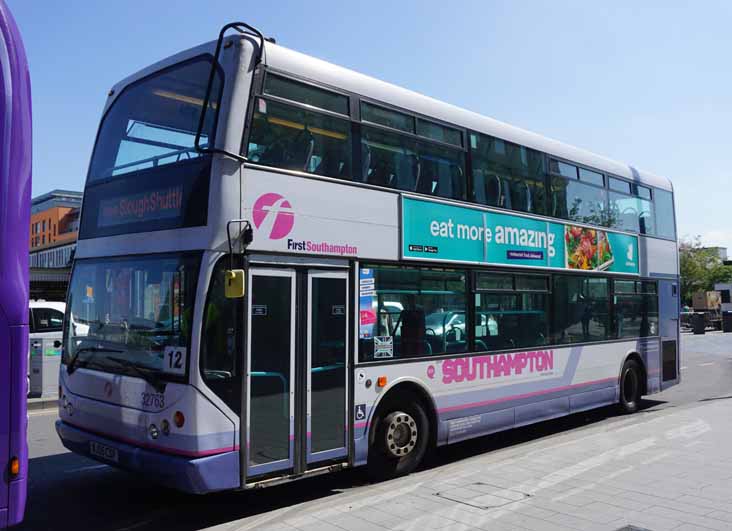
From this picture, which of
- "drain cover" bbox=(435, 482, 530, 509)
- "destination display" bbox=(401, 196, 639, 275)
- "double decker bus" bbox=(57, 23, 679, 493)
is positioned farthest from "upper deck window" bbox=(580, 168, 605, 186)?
"drain cover" bbox=(435, 482, 530, 509)

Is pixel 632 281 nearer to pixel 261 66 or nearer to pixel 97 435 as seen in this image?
pixel 261 66

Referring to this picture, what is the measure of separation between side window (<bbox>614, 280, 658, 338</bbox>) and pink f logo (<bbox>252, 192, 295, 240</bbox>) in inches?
292

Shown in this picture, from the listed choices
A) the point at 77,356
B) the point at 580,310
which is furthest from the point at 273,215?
the point at 580,310

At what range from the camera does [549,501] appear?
624 centimetres

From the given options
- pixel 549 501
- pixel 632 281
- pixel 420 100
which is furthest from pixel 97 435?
pixel 632 281

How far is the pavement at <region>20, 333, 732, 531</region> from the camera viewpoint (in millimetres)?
5758

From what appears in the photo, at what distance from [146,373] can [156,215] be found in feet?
4.83

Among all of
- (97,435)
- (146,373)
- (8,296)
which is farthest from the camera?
(97,435)

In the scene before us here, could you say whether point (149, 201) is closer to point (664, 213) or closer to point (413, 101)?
point (413, 101)

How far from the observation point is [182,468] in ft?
18.7

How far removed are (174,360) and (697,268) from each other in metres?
79.5

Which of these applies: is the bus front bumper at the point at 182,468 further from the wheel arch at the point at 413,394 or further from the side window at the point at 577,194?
the side window at the point at 577,194

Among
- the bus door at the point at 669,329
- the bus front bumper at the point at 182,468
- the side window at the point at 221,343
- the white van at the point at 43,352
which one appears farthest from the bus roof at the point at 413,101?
the white van at the point at 43,352

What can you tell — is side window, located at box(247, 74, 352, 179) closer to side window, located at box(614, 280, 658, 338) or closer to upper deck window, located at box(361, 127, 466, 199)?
upper deck window, located at box(361, 127, 466, 199)
